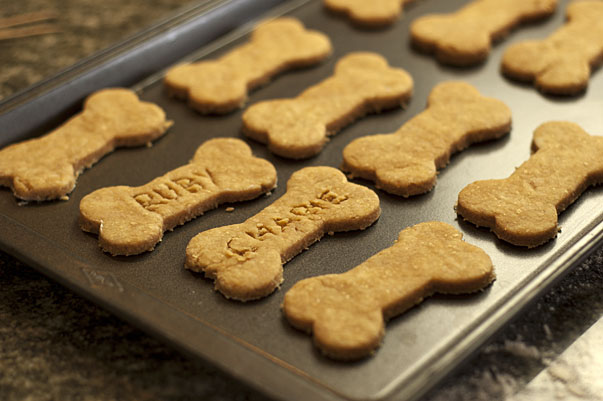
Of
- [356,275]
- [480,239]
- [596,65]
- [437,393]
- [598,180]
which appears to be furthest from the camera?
[596,65]

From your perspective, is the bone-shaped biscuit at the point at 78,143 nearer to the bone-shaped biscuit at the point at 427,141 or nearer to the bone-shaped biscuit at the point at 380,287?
the bone-shaped biscuit at the point at 427,141

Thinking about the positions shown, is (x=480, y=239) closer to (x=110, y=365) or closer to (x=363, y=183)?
(x=363, y=183)

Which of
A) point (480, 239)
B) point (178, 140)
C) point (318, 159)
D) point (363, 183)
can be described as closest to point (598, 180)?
point (480, 239)

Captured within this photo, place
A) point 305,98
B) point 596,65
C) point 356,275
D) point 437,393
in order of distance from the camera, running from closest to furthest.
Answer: point 437,393 → point 356,275 → point 305,98 → point 596,65

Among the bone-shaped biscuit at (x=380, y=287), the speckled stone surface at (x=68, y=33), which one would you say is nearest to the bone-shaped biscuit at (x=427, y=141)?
the bone-shaped biscuit at (x=380, y=287)

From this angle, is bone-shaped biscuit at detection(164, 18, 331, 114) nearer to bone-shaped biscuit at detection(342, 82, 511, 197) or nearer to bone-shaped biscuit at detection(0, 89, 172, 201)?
bone-shaped biscuit at detection(0, 89, 172, 201)
